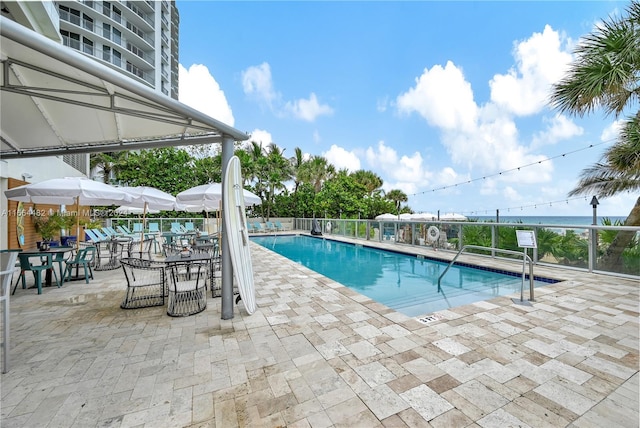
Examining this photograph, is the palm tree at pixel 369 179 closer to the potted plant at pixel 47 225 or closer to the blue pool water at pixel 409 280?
the blue pool water at pixel 409 280

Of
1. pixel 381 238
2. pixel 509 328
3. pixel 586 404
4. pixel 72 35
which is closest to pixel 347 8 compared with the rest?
pixel 381 238

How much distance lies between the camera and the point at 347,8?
12688mm

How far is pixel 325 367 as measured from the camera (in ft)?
7.89

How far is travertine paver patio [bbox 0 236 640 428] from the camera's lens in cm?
185

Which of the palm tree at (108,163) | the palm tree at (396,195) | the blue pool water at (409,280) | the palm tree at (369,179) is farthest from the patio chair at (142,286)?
the palm tree at (396,195)

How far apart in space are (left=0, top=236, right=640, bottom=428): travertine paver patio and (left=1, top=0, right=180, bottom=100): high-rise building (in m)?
21.6

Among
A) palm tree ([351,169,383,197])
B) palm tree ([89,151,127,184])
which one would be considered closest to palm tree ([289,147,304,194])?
palm tree ([351,169,383,197])

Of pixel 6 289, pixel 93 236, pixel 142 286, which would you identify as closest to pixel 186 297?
pixel 142 286

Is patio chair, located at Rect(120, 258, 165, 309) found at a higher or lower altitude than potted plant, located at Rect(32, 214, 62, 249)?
lower

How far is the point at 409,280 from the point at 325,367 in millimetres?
4663

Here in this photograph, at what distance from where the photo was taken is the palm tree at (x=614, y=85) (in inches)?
203

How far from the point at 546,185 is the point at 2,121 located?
942 inches

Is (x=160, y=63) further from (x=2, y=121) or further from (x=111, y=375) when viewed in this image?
(x=111, y=375)

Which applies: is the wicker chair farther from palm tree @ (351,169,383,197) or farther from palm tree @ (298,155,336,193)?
palm tree @ (351,169,383,197)
